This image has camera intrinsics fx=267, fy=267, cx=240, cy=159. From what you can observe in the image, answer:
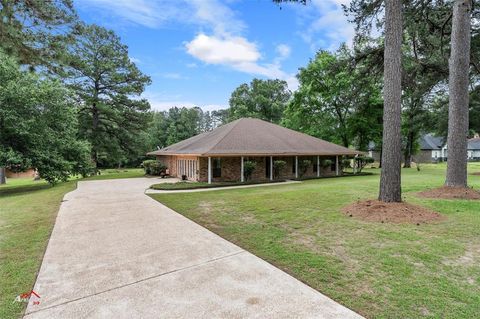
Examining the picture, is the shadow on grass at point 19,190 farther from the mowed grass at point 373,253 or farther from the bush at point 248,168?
the mowed grass at point 373,253

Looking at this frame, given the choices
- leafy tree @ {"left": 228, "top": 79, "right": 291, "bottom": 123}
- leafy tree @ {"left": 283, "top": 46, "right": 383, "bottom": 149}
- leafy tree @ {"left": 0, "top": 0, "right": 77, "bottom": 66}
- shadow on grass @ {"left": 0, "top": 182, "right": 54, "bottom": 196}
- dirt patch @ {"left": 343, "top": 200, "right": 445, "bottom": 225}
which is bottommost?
shadow on grass @ {"left": 0, "top": 182, "right": 54, "bottom": 196}

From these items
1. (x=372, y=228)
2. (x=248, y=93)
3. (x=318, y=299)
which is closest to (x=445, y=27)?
(x=372, y=228)

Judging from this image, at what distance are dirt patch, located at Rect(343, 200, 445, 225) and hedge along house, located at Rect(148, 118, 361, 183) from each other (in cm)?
893

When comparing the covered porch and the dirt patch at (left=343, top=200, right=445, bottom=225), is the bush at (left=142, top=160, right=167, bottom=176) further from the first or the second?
the dirt patch at (left=343, top=200, right=445, bottom=225)

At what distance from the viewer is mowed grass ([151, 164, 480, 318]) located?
2.99m

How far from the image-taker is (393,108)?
23.2 ft

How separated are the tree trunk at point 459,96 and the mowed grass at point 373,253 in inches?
57.9

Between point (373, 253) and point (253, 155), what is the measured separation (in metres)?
11.7

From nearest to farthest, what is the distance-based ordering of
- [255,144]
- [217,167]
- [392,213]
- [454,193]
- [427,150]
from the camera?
1. [392,213]
2. [454,193]
3. [217,167]
4. [255,144]
5. [427,150]

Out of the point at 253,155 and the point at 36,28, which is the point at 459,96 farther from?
the point at 36,28

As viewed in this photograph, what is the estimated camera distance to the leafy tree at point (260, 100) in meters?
39.2

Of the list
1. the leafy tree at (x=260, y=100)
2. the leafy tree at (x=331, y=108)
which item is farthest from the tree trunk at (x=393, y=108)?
the leafy tree at (x=260, y=100)

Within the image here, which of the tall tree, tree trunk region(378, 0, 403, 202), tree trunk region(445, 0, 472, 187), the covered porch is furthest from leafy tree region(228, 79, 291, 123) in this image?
tree trunk region(378, 0, 403, 202)

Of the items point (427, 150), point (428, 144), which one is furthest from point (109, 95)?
point (428, 144)
